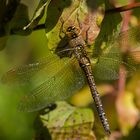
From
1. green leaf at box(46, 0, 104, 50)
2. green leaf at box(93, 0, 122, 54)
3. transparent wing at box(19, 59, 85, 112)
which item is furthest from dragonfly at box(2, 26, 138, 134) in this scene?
green leaf at box(46, 0, 104, 50)

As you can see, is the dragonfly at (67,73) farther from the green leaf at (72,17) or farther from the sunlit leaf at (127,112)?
the sunlit leaf at (127,112)

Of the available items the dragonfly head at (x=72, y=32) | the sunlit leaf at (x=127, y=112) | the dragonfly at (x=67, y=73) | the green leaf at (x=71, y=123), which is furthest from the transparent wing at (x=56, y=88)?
the sunlit leaf at (x=127, y=112)

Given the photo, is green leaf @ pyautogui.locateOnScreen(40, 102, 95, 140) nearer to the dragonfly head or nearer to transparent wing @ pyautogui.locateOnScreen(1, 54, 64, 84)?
transparent wing @ pyautogui.locateOnScreen(1, 54, 64, 84)

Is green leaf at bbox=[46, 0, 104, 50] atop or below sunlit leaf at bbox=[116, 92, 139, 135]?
atop

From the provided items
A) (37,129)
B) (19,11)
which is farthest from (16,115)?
(19,11)

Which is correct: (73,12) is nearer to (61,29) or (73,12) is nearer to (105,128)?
(61,29)

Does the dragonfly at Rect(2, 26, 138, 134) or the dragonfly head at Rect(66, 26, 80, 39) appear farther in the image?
the dragonfly at Rect(2, 26, 138, 134)
